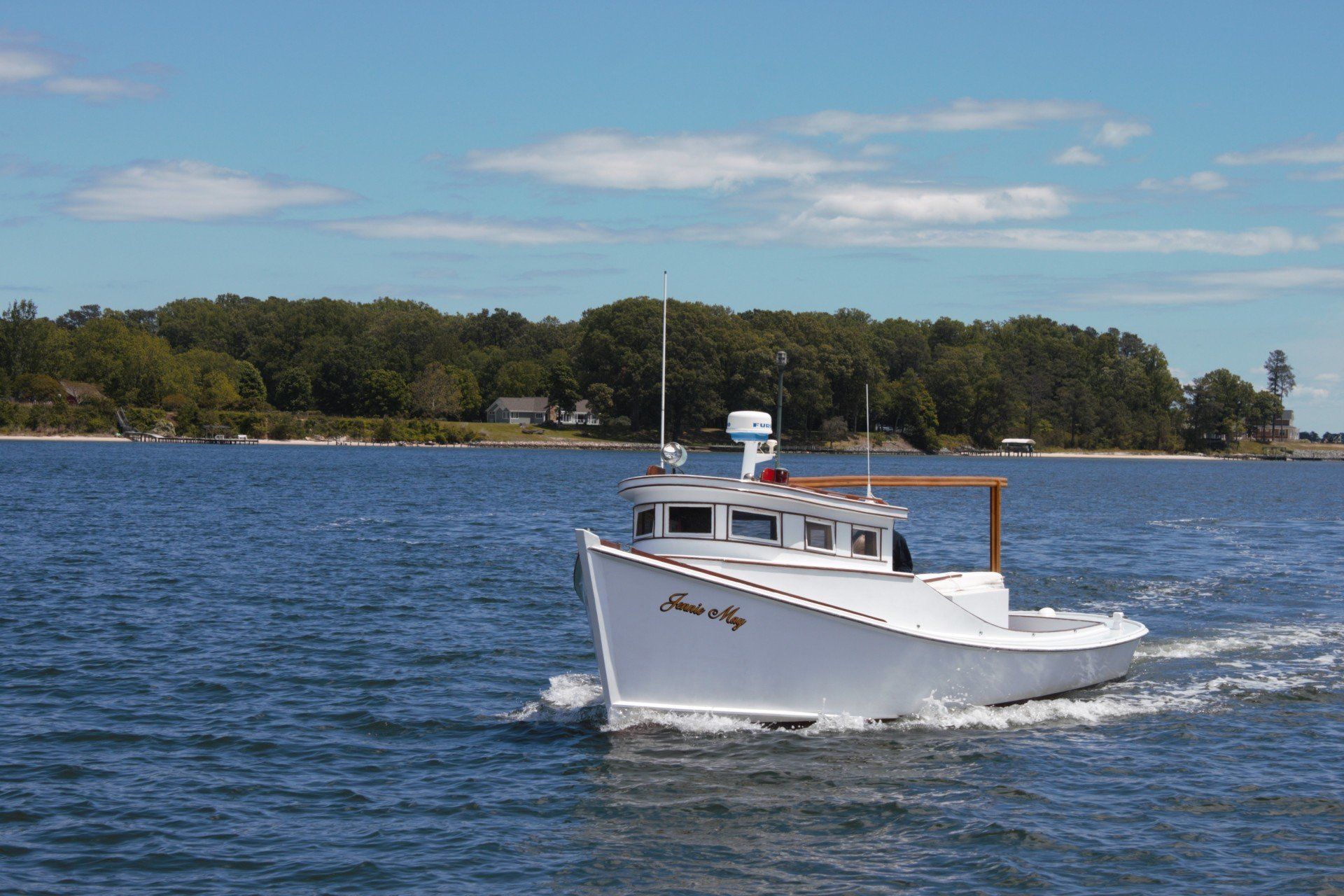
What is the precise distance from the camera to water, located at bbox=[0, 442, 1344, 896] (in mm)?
14305

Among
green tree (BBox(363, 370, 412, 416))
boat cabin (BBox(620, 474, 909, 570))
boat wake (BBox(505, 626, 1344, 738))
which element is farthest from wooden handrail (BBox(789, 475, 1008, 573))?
Answer: green tree (BBox(363, 370, 412, 416))

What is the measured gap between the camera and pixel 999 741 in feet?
64.2

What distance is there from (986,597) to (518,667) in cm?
Result: 913

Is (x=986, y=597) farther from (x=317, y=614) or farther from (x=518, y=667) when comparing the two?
(x=317, y=614)

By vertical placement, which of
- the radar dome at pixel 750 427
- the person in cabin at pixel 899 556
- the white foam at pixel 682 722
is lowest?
the white foam at pixel 682 722

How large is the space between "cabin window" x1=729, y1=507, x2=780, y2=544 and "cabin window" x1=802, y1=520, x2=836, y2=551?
Result: 484 millimetres

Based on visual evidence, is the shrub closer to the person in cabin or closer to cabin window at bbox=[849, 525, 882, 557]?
the person in cabin

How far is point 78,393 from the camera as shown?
170875mm

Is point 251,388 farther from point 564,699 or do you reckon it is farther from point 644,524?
point 644,524

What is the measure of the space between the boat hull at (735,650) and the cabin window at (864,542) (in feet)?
5.67

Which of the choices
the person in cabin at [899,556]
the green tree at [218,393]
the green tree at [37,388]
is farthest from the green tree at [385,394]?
the person in cabin at [899,556]

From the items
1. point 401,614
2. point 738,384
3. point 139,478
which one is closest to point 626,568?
point 401,614

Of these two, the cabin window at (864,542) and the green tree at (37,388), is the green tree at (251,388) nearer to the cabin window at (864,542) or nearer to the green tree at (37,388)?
the green tree at (37,388)

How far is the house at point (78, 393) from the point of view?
170 m
